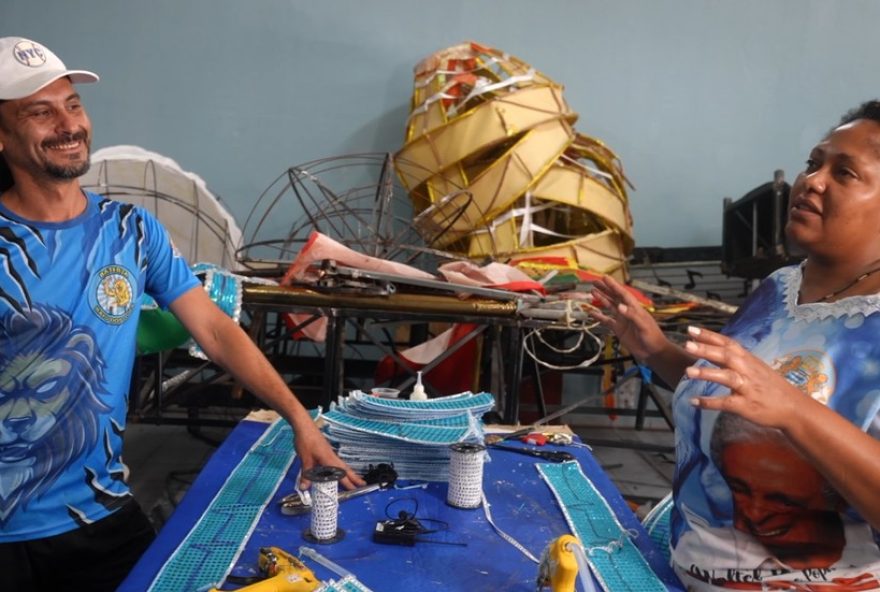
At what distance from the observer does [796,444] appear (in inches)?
31.8

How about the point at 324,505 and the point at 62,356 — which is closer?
the point at 324,505

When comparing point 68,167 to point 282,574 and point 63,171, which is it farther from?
point 282,574

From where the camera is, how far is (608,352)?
12.3 feet

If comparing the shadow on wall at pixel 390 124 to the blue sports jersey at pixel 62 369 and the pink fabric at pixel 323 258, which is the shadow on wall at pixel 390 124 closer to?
the pink fabric at pixel 323 258

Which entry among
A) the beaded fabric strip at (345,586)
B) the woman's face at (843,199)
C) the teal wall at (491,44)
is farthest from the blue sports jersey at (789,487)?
the teal wall at (491,44)

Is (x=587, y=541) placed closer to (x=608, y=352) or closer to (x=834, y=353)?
(x=834, y=353)

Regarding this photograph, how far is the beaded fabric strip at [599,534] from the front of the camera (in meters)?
1.02

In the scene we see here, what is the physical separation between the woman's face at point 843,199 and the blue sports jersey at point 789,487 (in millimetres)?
111

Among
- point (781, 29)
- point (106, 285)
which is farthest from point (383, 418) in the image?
point (781, 29)

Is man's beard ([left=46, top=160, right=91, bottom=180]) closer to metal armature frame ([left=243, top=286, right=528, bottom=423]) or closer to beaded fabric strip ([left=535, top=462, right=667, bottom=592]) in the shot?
metal armature frame ([left=243, top=286, right=528, bottom=423])

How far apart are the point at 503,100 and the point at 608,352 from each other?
1860 mm

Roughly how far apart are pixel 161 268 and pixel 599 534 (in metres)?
1.35

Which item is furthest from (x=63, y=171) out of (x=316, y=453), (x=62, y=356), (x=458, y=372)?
(x=458, y=372)

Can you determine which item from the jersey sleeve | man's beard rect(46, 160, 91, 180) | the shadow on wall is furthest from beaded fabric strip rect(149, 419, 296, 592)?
the shadow on wall
